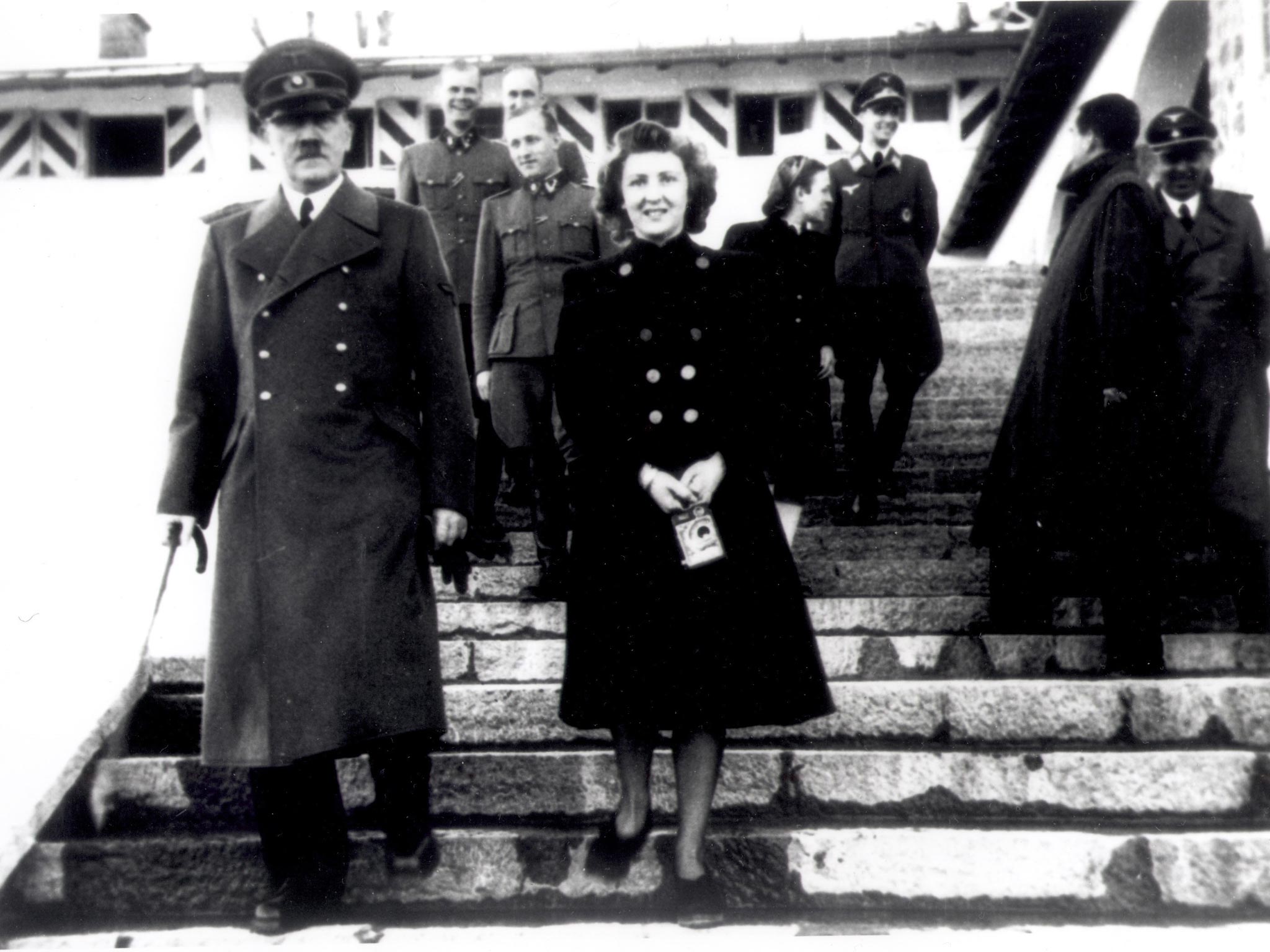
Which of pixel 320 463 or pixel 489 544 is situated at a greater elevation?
pixel 320 463

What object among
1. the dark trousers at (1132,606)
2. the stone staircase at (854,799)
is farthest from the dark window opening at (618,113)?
the dark trousers at (1132,606)

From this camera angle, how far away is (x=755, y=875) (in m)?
3.11

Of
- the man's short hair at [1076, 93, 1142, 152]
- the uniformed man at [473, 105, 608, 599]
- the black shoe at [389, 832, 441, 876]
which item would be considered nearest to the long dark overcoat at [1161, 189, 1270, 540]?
the man's short hair at [1076, 93, 1142, 152]

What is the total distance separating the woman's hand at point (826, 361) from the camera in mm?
5507

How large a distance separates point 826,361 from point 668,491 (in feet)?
9.09

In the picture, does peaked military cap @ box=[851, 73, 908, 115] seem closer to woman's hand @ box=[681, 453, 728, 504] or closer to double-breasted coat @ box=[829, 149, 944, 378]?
double-breasted coat @ box=[829, 149, 944, 378]

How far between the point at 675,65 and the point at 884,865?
13701 mm

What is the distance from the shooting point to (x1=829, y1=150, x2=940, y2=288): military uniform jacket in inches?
227

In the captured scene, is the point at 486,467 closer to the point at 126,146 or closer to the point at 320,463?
the point at 320,463

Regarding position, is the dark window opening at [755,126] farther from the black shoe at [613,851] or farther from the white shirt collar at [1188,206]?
the black shoe at [613,851]

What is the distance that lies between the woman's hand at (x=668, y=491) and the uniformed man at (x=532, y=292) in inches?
64.3

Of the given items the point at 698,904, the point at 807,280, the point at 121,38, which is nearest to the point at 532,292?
the point at 807,280

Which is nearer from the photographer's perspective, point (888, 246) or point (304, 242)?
point (304, 242)

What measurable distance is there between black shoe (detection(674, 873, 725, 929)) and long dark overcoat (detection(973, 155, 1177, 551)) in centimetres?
169
